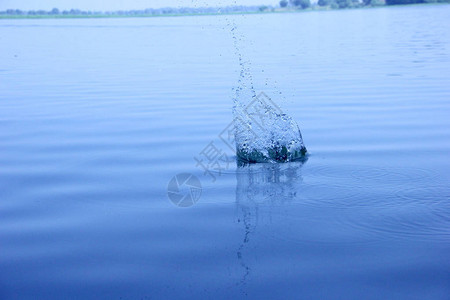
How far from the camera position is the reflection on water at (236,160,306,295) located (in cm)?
591

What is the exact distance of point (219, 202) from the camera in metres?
6.61

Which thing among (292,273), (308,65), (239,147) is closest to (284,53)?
(308,65)

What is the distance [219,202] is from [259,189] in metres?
0.68

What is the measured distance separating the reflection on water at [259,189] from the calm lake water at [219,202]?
0.03 meters

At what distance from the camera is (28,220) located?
6125mm

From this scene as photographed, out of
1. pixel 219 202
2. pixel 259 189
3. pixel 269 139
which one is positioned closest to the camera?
pixel 219 202

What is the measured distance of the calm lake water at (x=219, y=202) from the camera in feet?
15.3

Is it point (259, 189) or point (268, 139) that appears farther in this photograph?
point (268, 139)

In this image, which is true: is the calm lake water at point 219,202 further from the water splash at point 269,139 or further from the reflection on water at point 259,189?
the water splash at point 269,139

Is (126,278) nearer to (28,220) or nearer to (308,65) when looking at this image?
(28,220)

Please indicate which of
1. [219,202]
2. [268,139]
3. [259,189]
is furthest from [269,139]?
[219,202]

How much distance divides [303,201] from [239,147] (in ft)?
7.65

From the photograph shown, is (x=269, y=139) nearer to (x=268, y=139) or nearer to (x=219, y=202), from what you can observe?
(x=268, y=139)

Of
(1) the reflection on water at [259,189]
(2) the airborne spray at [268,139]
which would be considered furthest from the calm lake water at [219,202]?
(2) the airborne spray at [268,139]
